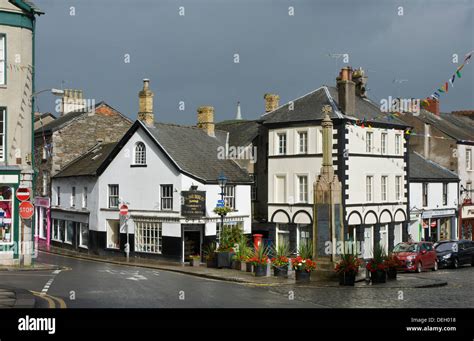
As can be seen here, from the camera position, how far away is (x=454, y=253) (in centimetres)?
3797

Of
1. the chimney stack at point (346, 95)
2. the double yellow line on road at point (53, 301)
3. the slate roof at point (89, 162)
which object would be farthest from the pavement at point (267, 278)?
the chimney stack at point (346, 95)

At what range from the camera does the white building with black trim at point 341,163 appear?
137 feet

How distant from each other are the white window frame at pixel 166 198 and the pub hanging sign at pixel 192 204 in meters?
1.16

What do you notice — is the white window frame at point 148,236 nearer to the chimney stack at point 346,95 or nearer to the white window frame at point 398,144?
the chimney stack at point 346,95

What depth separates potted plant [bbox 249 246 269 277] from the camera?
29.5m

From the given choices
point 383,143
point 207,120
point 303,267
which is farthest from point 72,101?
point 303,267

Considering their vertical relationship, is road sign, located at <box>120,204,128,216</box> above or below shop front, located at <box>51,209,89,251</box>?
above

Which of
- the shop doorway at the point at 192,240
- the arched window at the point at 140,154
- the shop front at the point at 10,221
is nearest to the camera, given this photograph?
the shop front at the point at 10,221

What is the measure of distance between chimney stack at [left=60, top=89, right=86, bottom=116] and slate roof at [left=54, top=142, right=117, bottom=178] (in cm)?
878

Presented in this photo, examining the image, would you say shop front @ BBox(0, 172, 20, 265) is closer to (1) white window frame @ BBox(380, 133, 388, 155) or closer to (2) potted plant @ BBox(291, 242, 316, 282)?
(2) potted plant @ BBox(291, 242, 316, 282)

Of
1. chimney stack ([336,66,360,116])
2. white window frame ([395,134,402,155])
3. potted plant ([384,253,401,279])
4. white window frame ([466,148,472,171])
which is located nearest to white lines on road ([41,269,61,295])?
potted plant ([384,253,401,279])

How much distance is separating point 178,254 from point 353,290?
16.5 meters
